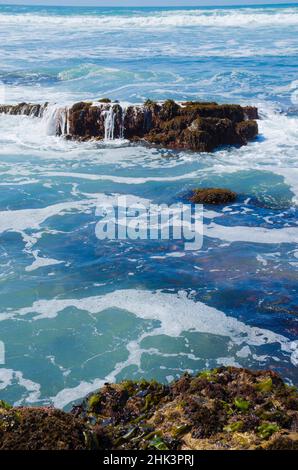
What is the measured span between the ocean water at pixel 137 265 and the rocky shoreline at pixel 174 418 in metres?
1.21

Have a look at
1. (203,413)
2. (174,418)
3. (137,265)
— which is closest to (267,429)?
(203,413)

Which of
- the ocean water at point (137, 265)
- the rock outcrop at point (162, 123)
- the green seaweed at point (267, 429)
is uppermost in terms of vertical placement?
the rock outcrop at point (162, 123)

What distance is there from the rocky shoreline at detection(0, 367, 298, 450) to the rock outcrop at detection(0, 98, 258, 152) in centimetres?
1377

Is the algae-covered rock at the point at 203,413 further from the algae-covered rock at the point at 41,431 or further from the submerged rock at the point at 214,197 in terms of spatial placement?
the submerged rock at the point at 214,197

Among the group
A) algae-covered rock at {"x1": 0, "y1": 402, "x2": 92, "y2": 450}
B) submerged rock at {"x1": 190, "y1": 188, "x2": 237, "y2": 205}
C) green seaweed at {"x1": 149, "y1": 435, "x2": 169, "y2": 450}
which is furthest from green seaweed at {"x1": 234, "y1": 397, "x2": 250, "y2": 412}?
submerged rock at {"x1": 190, "y1": 188, "x2": 237, "y2": 205}

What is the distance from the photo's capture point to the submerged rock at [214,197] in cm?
1495

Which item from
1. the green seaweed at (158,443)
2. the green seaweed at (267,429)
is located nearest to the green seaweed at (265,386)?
the green seaweed at (267,429)

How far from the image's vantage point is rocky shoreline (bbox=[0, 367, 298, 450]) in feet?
17.6

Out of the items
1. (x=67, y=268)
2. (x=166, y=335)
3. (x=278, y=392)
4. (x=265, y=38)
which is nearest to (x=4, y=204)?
(x=67, y=268)

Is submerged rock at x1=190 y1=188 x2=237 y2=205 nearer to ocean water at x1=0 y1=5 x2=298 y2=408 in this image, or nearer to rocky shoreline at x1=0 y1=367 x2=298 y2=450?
ocean water at x1=0 y1=5 x2=298 y2=408

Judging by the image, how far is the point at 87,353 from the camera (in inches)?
347

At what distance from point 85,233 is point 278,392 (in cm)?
752

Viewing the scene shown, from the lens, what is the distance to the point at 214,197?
15.0 m

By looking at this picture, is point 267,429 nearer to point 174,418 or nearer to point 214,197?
point 174,418
